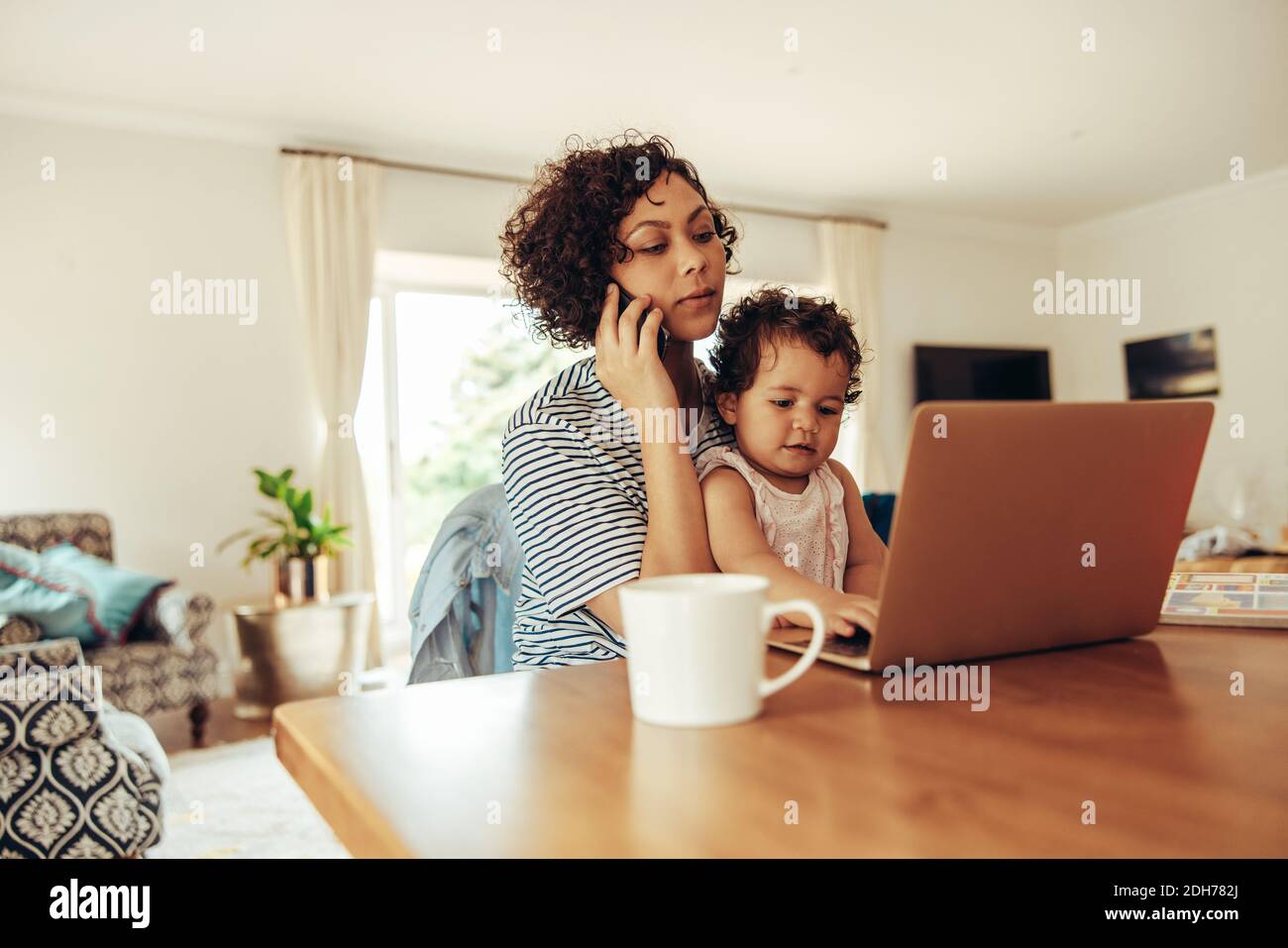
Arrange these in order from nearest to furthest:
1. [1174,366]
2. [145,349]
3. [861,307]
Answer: [145,349] → [861,307] → [1174,366]

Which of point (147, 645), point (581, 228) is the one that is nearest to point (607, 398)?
point (581, 228)

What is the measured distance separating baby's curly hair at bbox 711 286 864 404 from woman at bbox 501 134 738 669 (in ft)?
0.16

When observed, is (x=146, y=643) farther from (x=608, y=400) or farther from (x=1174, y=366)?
(x=1174, y=366)

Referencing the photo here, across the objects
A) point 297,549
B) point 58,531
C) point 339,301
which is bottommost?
point 297,549

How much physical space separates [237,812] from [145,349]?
2493 millimetres

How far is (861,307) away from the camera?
6.50 metres

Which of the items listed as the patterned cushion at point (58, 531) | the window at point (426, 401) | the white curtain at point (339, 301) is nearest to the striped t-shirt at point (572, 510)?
the patterned cushion at point (58, 531)

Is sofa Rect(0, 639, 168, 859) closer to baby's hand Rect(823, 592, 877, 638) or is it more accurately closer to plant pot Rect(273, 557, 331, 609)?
baby's hand Rect(823, 592, 877, 638)

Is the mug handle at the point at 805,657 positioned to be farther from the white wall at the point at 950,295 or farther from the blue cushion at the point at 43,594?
the white wall at the point at 950,295

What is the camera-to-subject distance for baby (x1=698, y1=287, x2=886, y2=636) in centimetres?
123

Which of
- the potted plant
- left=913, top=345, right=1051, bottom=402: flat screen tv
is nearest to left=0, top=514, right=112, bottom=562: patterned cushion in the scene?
the potted plant

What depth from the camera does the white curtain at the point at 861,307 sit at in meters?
6.40
